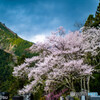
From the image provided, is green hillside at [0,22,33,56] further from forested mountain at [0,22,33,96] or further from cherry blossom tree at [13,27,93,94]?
cherry blossom tree at [13,27,93,94]

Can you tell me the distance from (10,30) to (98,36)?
7765 centimetres

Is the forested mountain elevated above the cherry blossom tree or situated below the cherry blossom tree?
above

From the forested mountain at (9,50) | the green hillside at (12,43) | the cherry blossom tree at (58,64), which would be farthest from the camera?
the green hillside at (12,43)

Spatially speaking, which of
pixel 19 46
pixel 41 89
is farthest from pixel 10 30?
pixel 41 89

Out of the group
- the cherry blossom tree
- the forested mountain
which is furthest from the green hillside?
the cherry blossom tree

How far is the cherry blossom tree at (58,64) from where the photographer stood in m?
8.27

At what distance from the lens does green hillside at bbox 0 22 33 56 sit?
203ft

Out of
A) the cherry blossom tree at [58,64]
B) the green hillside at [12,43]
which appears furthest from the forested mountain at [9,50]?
the cherry blossom tree at [58,64]

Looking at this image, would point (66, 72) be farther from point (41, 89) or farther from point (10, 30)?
point (10, 30)

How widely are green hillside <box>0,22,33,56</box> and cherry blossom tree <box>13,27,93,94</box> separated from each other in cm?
4955

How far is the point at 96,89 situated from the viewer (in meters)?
11.4

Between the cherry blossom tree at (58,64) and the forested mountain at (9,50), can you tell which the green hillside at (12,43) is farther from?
the cherry blossom tree at (58,64)

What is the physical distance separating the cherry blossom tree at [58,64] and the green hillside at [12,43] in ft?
163

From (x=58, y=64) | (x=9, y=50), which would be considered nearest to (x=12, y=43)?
(x=9, y=50)
